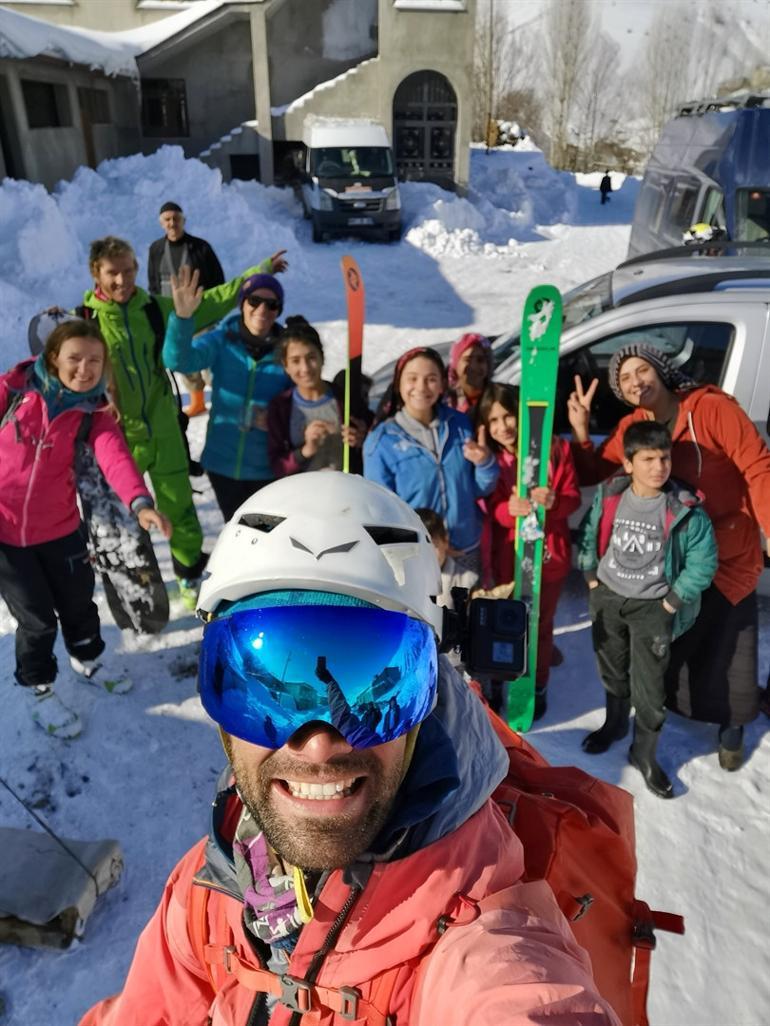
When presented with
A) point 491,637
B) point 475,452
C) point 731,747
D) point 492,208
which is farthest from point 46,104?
point 491,637

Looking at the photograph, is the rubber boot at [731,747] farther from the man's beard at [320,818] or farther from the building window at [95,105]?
the building window at [95,105]

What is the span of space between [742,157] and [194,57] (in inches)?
770

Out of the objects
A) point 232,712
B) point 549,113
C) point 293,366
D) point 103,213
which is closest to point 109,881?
point 232,712

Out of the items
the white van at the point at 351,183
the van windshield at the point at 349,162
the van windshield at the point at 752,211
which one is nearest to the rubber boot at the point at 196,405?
the van windshield at the point at 752,211

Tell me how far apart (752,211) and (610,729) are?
7.70m

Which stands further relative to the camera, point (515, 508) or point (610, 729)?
point (610, 729)

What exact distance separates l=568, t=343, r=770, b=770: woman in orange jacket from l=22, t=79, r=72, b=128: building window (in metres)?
18.0

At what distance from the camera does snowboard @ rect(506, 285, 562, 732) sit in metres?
3.58

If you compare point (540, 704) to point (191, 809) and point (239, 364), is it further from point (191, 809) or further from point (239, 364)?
point (239, 364)

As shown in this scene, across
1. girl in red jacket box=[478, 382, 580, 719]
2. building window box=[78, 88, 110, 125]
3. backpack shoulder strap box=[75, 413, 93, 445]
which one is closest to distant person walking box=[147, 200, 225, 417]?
backpack shoulder strap box=[75, 413, 93, 445]

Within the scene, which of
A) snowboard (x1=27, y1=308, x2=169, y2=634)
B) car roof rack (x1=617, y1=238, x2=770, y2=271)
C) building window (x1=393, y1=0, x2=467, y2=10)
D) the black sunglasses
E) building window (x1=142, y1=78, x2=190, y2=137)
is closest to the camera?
snowboard (x1=27, y1=308, x2=169, y2=634)

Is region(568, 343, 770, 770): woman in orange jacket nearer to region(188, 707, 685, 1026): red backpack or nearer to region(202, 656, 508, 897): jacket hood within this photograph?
region(188, 707, 685, 1026): red backpack

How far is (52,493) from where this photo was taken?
11.2 feet

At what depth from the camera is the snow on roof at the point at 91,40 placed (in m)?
13.0
